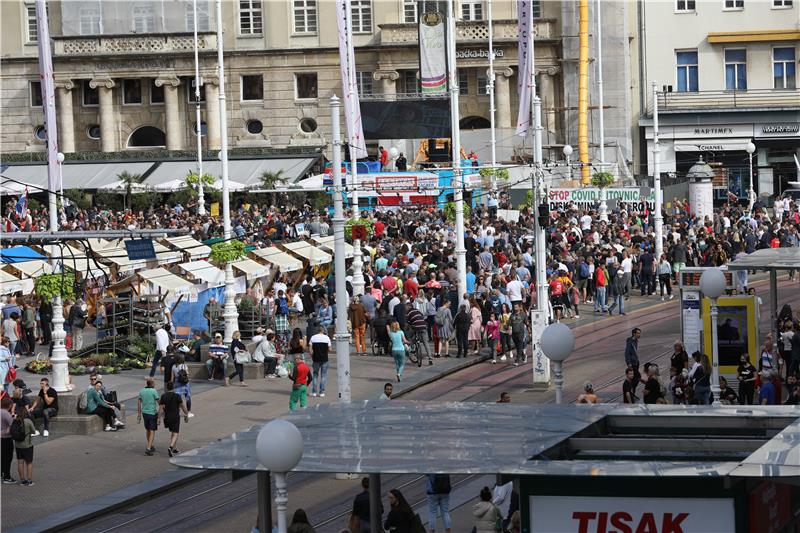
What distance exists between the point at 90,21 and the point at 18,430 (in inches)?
2417

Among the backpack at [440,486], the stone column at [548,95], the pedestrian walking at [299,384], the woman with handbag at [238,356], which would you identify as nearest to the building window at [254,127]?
the stone column at [548,95]

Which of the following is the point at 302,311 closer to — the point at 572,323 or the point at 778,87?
the point at 572,323

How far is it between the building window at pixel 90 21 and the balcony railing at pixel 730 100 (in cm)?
3041

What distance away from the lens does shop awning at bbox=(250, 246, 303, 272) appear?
42.0 m

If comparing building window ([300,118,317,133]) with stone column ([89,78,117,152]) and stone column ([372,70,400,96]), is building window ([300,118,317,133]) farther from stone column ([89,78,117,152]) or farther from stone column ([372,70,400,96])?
stone column ([89,78,117,152])

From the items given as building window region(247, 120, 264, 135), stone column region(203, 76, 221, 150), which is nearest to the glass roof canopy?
stone column region(203, 76, 221, 150)

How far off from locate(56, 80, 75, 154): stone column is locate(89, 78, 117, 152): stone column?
145 centimetres

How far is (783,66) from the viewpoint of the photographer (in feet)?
249

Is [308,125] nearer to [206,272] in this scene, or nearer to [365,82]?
[365,82]

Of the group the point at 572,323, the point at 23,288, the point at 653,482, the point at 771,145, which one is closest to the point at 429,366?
the point at 572,323

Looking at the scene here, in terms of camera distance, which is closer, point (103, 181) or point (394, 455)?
point (394, 455)

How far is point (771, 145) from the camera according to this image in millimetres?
74750

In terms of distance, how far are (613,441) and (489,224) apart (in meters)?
Result: 37.4

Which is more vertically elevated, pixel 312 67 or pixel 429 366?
pixel 312 67
